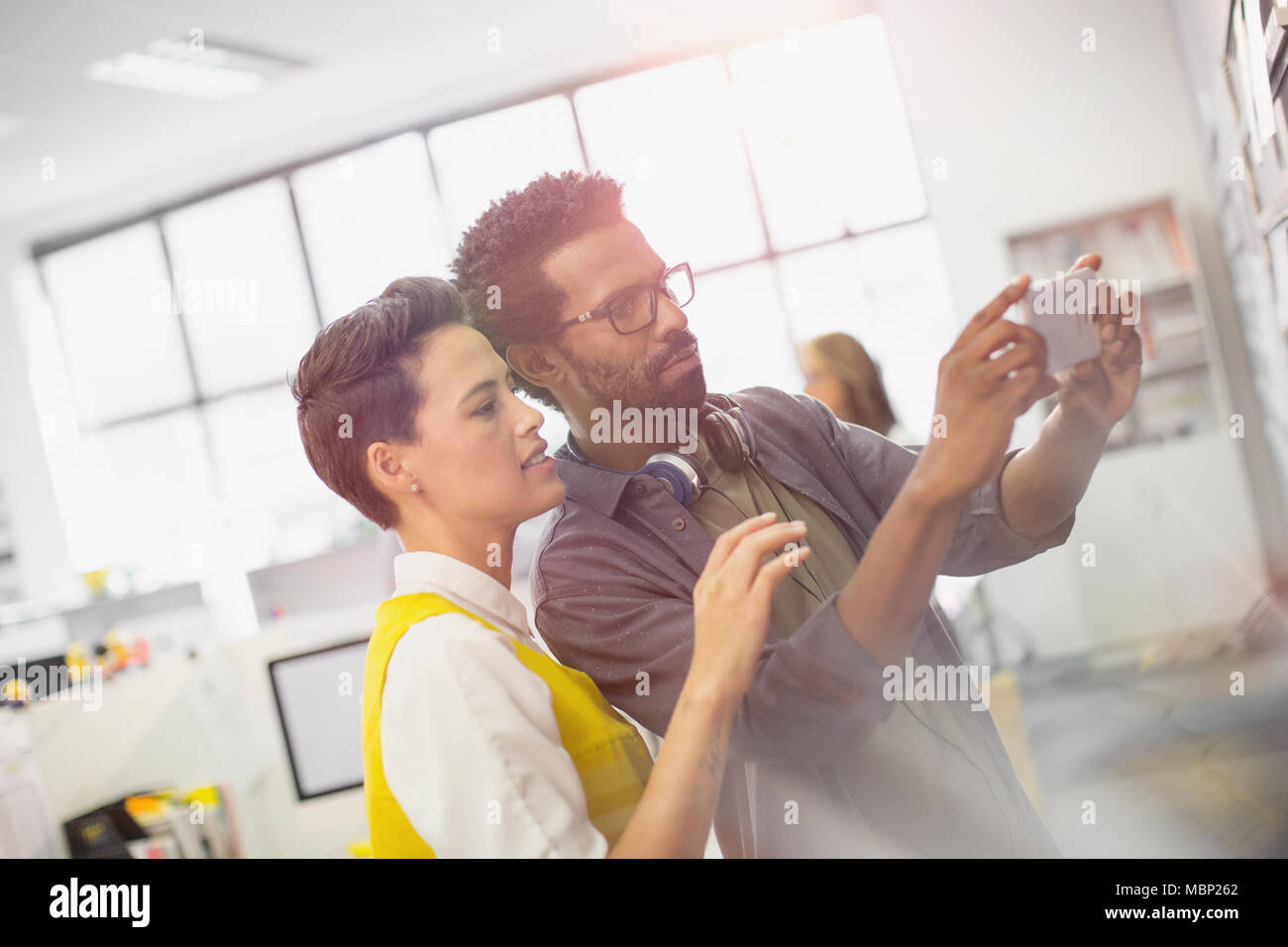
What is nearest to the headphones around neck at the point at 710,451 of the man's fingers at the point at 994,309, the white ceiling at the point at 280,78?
the man's fingers at the point at 994,309

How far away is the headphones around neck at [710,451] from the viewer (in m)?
0.78

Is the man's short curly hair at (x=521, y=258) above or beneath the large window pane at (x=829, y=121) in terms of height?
beneath

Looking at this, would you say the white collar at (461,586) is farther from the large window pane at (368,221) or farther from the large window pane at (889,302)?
the large window pane at (889,302)

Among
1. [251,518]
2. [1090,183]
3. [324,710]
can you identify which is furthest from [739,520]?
[251,518]

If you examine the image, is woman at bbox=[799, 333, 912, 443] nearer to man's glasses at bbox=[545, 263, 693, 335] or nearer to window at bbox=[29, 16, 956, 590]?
window at bbox=[29, 16, 956, 590]

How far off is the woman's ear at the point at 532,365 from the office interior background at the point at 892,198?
0.11ft

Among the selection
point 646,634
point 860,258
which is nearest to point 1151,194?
point 860,258

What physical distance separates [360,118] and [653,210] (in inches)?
18.9

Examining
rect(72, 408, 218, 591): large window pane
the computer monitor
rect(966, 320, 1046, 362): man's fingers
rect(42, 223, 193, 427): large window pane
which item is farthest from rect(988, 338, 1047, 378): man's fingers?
rect(72, 408, 218, 591): large window pane

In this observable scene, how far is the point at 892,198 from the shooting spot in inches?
35.6

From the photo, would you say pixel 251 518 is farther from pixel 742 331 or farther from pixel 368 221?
pixel 742 331

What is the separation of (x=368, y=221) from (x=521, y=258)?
0.39m

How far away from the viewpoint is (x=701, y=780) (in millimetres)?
715
